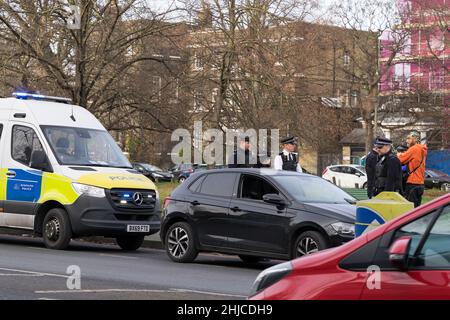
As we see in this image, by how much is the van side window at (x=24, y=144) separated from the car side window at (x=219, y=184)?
366 centimetres

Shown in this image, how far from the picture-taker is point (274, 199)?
13523mm

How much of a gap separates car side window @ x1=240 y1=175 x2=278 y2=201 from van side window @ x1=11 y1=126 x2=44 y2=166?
444cm

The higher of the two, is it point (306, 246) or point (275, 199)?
point (275, 199)

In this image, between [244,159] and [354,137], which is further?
[354,137]

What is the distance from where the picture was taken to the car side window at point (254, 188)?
13945 millimetres

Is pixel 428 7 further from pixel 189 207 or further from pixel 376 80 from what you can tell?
pixel 189 207

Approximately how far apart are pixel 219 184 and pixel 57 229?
3.46 meters

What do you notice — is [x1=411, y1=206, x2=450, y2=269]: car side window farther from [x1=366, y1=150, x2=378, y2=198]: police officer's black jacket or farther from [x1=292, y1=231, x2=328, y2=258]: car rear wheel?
[x1=366, y1=150, x2=378, y2=198]: police officer's black jacket

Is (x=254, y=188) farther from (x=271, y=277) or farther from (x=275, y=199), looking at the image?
(x=271, y=277)

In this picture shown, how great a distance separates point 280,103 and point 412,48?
119 feet

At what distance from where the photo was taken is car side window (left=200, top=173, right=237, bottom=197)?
47.3ft

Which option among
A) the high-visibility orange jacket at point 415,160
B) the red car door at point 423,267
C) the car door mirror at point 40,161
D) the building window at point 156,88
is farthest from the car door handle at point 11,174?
the red car door at point 423,267

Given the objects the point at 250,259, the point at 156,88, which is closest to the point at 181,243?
the point at 250,259
